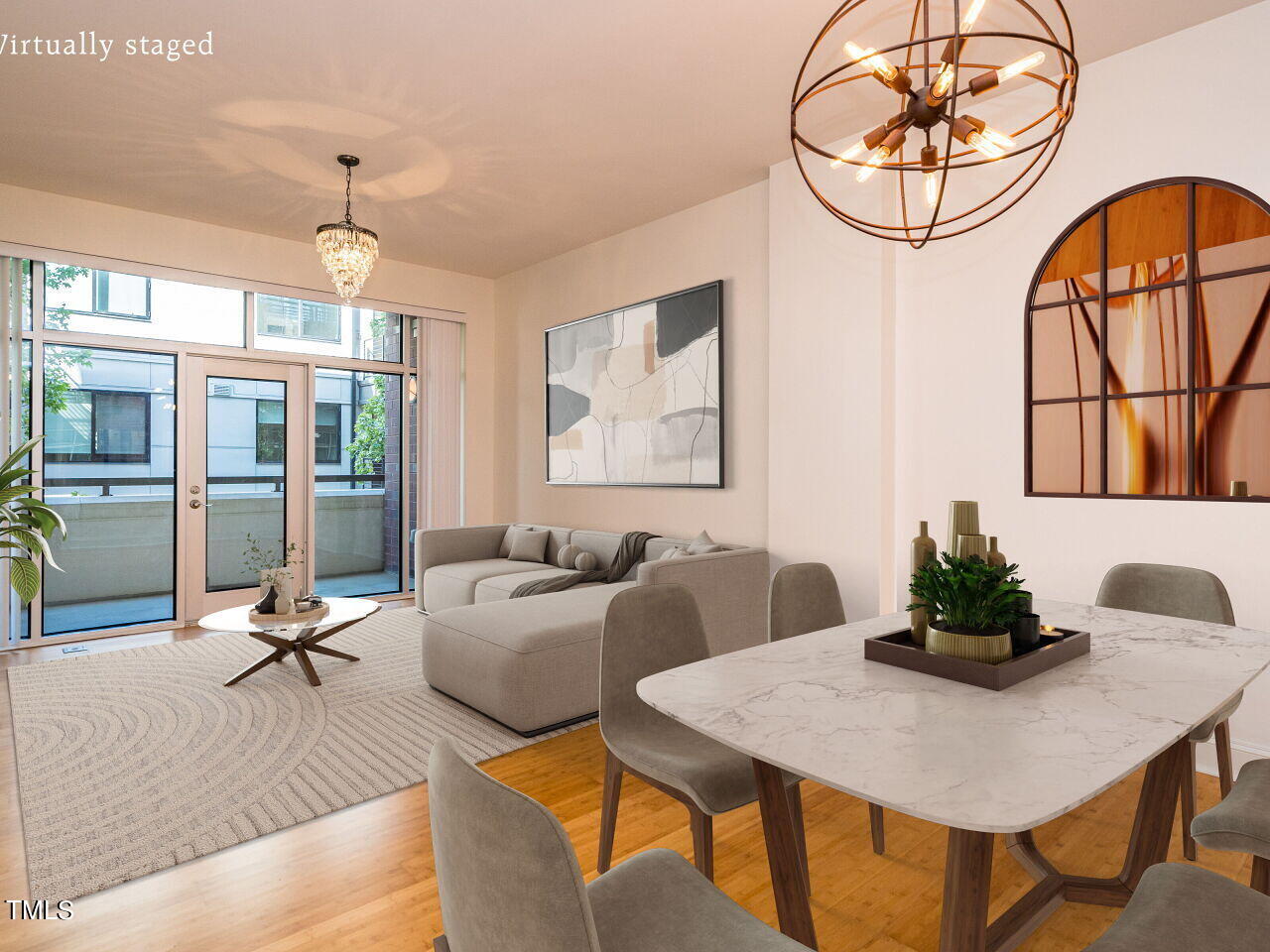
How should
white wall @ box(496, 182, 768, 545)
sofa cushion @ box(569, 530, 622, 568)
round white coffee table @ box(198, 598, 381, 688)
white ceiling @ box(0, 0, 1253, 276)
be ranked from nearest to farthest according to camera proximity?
white ceiling @ box(0, 0, 1253, 276), round white coffee table @ box(198, 598, 381, 688), white wall @ box(496, 182, 768, 545), sofa cushion @ box(569, 530, 622, 568)

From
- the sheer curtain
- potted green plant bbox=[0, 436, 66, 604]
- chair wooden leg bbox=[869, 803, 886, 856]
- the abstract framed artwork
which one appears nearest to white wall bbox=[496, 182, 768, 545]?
the abstract framed artwork

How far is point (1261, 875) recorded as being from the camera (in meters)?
1.40

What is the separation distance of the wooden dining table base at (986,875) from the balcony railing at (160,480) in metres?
5.31

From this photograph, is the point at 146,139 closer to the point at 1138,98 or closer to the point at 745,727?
the point at 745,727

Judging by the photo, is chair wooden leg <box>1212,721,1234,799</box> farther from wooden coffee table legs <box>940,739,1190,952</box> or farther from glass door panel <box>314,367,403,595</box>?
Result: glass door panel <box>314,367,403,595</box>

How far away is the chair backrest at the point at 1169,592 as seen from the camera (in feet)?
7.27

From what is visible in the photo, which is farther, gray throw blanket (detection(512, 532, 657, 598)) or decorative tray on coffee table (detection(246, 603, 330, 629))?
gray throw blanket (detection(512, 532, 657, 598))

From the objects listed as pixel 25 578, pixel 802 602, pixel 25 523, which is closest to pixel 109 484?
pixel 25 523

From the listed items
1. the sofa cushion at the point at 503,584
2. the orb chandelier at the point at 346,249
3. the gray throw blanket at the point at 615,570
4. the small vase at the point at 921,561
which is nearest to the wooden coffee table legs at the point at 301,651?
the sofa cushion at the point at 503,584

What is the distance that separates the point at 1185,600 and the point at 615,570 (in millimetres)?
3075

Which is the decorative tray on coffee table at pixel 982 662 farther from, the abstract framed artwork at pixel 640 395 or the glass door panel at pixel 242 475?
the glass door panel at pixel 242 475

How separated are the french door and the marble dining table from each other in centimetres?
495

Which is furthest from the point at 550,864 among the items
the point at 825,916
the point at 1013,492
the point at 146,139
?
the point at 146,139

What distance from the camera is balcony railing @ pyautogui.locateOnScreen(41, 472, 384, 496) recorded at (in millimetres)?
4836
